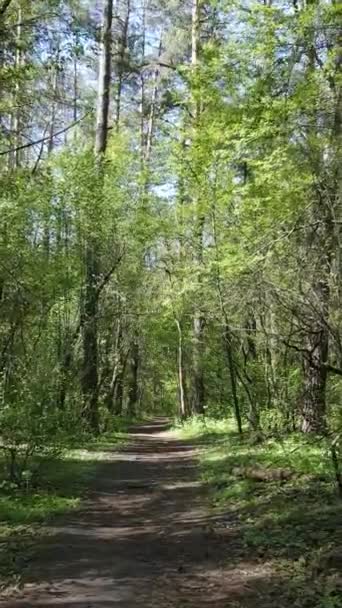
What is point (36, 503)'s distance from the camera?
353 inches

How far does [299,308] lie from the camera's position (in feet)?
25.1

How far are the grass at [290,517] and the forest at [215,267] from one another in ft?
0.11

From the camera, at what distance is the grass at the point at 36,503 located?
21.3ft

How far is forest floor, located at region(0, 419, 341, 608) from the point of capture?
5.27 m

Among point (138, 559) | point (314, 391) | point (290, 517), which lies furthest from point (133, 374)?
point (138, 559)

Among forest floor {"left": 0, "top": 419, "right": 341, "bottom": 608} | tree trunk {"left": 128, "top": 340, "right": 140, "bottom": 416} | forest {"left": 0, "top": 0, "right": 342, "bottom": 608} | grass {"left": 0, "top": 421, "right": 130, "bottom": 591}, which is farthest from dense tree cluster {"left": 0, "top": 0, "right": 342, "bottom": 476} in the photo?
tree trunk {"left": 128, "top": 340, "right": 140, "bottom": 416}

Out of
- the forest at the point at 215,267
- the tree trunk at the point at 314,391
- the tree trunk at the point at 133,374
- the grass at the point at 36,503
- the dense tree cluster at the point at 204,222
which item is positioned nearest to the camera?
the grass at the point at 36,503

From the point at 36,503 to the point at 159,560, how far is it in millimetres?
3115

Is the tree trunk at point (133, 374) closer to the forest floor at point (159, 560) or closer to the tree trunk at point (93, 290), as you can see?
the tree trunk at point (93, 290)

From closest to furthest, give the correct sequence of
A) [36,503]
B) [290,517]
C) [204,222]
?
1. [290,517]
2. [36,503]
3. [204,222]

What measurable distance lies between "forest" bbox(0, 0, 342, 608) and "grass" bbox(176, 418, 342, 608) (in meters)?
0.03

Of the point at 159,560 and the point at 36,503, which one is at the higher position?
the point at 36,503

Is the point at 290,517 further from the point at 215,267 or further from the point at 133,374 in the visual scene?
the point at 133,374

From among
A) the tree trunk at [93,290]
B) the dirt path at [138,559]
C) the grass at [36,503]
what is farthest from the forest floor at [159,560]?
the tree trunk at [93,290]
